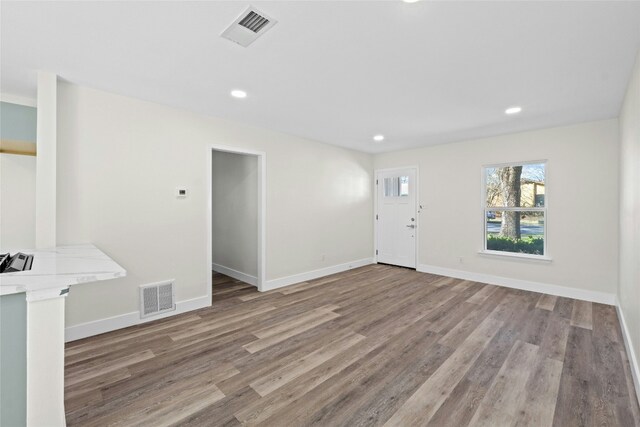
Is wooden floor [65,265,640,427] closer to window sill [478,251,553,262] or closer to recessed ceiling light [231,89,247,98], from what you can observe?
window sill [478,251,553,262]

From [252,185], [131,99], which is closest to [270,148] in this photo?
[252,185]

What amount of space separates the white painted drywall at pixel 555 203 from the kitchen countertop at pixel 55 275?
5.12 metres

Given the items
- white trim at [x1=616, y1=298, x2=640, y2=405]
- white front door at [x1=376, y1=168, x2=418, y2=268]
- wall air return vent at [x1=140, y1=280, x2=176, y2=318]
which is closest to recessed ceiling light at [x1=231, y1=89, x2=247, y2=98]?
wall air return vent at [x1=140, y1=280, x2=176, y2=318]

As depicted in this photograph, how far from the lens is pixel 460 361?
241 cm

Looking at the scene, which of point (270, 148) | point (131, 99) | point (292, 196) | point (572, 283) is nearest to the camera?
point (131, 99)

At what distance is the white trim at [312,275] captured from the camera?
4.46 metres

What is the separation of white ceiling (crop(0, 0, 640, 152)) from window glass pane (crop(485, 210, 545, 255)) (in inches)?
69.8

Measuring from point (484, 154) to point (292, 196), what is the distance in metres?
3.38

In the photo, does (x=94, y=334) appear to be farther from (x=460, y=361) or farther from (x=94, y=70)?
(x=460, y=361)

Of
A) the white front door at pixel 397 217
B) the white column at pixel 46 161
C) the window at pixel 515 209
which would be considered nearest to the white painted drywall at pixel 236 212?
the white column at pixel 46 161

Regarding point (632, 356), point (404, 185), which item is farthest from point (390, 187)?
point (632, 356)

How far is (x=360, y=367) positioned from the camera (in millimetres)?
2309

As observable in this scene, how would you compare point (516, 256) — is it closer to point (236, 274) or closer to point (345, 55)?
point (345, 55)

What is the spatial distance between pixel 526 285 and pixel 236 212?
16.2 feet
